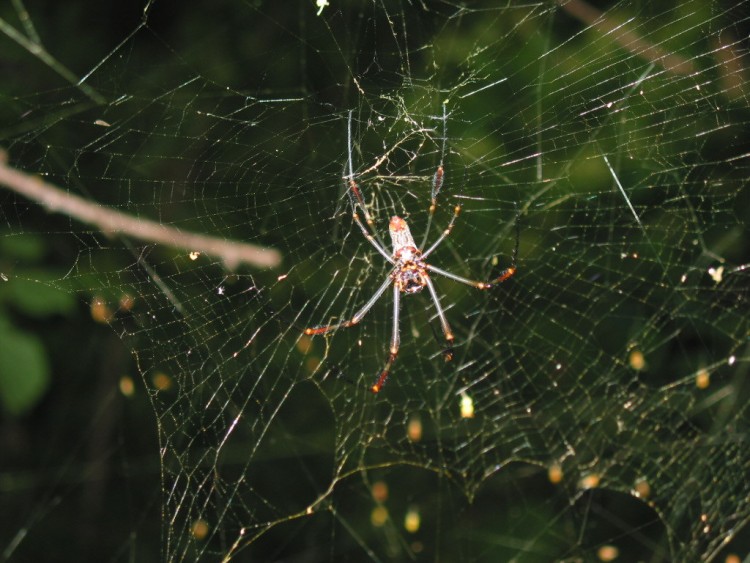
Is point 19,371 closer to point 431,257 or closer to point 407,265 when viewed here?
point 407,265

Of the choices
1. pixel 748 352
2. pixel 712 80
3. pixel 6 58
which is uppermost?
pixel 6 58

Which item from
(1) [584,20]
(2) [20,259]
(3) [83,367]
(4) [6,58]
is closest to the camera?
(2) [20,259]

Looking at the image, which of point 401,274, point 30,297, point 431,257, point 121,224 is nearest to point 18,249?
point 30,297

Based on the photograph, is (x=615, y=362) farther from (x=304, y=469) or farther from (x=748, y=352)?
(x=304, y=469)

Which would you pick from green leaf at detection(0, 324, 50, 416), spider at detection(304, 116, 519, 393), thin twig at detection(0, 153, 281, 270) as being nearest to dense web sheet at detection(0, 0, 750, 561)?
thin twig at detection(0, 153, 281, 270)

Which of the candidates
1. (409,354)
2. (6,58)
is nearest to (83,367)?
(6,58)

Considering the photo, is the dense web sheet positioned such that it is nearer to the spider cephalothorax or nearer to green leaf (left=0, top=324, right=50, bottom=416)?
the spider cephalothorax
